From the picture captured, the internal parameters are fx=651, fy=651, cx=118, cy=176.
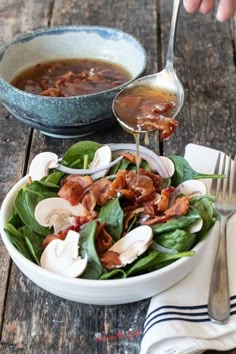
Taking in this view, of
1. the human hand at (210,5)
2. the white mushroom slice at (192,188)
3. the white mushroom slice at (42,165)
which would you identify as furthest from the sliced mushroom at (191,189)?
the human hand at (210,5)

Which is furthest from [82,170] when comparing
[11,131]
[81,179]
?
[11,131]

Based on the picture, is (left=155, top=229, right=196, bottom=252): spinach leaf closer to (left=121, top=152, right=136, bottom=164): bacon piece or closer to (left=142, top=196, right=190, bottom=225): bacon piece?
(left=142, top=196, right=190, bottom=225): bacon piece

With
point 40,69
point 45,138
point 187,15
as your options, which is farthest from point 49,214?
point 187,15

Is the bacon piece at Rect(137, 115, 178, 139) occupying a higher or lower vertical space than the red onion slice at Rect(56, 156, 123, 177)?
higher

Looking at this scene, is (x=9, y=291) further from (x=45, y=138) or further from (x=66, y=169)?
(x=45, y=138)

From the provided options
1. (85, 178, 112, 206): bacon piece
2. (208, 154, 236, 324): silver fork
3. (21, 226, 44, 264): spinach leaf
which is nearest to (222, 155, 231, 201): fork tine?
(208, 154, 236, 324): silver fork

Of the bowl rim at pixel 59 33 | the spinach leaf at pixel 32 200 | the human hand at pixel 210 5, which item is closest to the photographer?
the spinach leaf at pixel 32 200

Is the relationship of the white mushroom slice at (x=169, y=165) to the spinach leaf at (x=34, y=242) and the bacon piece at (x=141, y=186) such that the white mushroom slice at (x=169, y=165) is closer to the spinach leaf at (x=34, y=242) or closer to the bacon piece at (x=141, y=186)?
Result: the bacon piece at (x=141, y=186)
